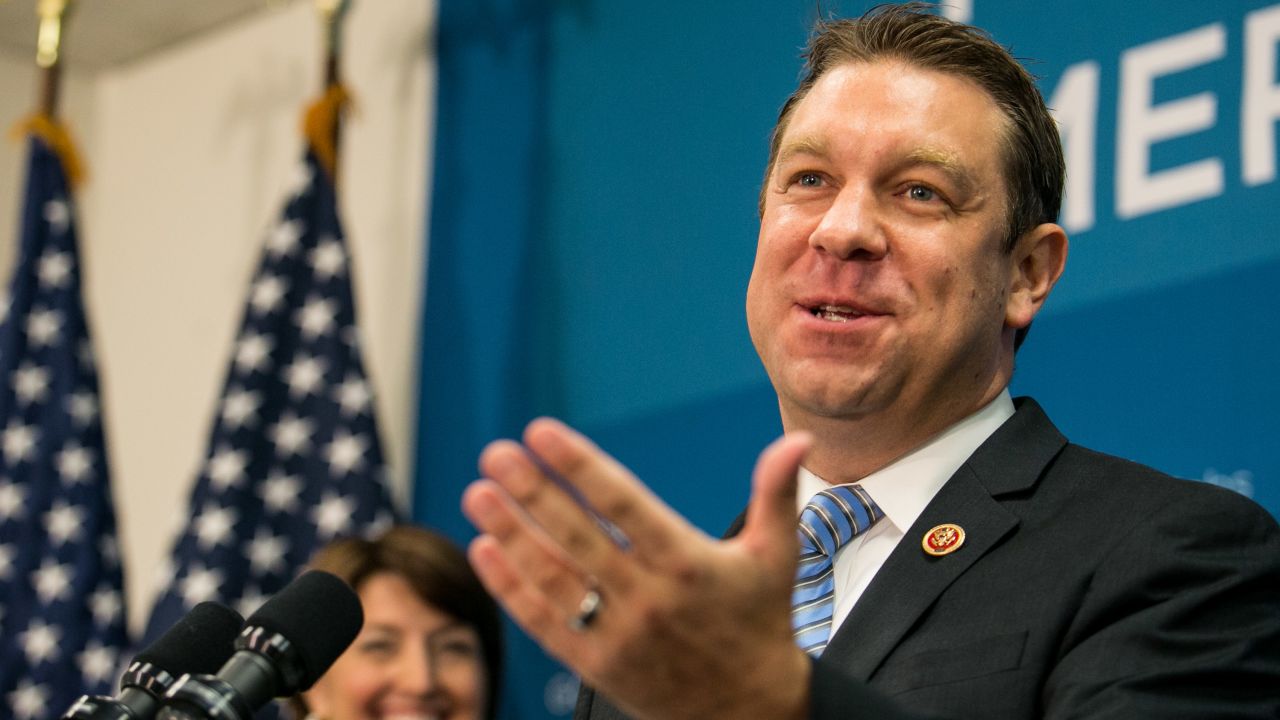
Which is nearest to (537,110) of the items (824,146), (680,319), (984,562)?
(680,319)

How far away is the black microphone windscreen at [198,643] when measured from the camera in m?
1.46

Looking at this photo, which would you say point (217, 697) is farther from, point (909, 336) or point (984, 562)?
point (909, 336)

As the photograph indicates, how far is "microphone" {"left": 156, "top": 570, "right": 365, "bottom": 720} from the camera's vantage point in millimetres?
1270

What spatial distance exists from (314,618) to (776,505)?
517 mm

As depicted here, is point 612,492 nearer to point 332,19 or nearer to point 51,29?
point 332,19

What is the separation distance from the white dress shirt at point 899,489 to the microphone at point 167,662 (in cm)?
69

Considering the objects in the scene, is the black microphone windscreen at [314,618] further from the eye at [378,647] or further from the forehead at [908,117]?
the eye at [378,647]

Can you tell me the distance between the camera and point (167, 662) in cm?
146

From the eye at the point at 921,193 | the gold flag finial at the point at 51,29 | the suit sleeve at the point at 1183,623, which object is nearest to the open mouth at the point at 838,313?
the eye at the point at 921,193

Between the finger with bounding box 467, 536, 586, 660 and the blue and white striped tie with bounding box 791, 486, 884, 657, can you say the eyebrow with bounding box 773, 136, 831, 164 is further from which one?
the finger with bounding box 467, 536, 586, 660

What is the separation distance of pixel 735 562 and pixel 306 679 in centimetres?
46

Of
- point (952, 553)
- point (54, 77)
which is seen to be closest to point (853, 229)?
point (952, 553)

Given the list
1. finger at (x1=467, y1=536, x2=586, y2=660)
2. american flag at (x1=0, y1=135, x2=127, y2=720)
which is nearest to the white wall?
american flag at (x1=0, y1=135, x2=127, y2=720)

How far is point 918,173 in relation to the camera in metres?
2.07
